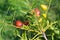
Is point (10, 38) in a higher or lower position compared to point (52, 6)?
lower

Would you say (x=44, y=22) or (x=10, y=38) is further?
(x=10, y=38)

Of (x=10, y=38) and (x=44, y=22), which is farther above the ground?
(x=44, y=22)

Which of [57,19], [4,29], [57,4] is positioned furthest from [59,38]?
[4,29]

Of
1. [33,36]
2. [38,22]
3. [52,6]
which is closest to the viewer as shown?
[38,22]

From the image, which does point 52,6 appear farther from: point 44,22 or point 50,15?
point 44,22

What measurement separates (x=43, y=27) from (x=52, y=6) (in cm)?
26

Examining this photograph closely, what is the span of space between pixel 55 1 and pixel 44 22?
0.22 metres

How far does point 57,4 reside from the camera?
1.20 m

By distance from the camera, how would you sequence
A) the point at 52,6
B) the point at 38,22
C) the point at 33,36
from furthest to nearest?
the point at 52,6, the point at 33,36, the point at 38,22

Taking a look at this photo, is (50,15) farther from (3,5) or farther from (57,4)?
(3,5)

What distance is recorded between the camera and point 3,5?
4.19 ft

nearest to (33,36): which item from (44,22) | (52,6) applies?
(44,22)

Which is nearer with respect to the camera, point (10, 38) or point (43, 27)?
point (43, 27)

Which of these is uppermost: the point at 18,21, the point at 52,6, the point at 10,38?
the point at 52,6
